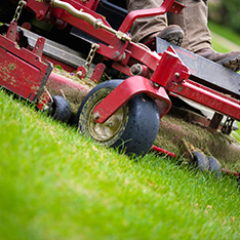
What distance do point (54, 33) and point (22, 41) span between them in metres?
0.66

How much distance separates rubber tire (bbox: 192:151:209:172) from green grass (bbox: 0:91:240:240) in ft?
1.25

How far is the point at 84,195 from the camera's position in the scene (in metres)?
1.14

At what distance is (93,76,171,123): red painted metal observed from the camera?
1.90m

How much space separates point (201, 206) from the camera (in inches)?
74.3

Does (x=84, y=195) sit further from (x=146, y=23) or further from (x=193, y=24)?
(x=193, y=24)

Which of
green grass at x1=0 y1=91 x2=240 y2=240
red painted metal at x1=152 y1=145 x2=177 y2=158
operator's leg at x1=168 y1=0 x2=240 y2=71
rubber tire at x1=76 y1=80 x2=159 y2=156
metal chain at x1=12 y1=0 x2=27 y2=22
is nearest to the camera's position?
green grass at x1=0 y1=91 x2=240 y2=240

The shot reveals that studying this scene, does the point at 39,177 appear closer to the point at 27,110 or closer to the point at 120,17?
the point at 27,110

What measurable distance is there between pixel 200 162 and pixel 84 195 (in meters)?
1.52

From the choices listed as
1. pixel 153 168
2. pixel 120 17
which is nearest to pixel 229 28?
pixel 120 17

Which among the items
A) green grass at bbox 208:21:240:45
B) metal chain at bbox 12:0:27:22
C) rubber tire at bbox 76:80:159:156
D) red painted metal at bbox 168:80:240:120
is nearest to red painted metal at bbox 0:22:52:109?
metal chain at bbox 12:0:27:22

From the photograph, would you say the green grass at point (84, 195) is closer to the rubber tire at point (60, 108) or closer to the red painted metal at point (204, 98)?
the rubber tire at point (60, 108)

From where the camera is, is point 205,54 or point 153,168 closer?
point 153,168

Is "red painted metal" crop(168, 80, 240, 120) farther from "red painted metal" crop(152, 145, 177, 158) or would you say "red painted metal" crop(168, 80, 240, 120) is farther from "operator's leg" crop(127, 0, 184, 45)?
"operator's leg" crop(127, 0, 184, 45)

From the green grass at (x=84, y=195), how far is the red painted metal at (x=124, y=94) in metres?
0.22
